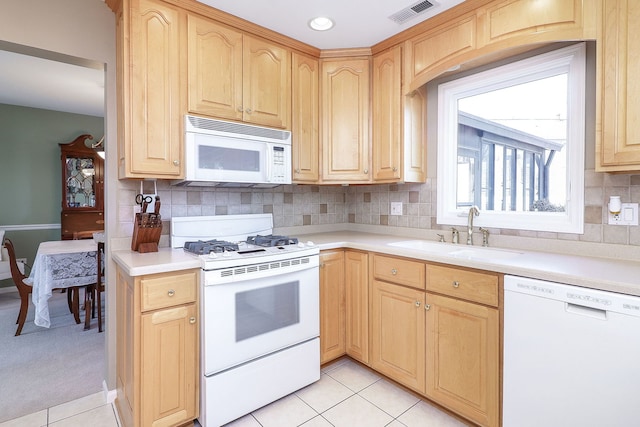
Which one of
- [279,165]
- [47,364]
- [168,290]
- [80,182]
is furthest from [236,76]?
[80,182]

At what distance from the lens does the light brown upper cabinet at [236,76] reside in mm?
2004

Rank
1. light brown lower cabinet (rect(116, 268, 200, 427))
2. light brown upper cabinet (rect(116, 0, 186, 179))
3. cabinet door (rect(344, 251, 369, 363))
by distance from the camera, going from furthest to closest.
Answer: cabinet door (rect(344, 251, 369, 363)) → light brown upper cabinet (rect(116, 0, 186, 179)) → light brown lower cabinet (rect(116, 268, 200, 427))

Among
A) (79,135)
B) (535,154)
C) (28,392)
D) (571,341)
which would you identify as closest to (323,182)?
(535,154)

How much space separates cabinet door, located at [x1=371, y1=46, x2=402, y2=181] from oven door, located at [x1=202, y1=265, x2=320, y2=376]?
3.23ft

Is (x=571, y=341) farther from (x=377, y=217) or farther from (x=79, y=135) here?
(x=79, y=135)

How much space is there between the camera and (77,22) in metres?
1.89

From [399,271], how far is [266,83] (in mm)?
1581

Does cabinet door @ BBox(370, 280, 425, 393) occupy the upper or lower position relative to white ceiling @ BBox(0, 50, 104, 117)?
lower

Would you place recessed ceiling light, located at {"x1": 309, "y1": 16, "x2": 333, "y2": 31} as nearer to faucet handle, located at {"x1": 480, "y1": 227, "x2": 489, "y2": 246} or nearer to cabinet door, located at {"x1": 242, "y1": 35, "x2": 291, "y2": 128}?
cabinet door, located at {"x1": 242, "y1": 35, "x2": 291, "y2": 128}

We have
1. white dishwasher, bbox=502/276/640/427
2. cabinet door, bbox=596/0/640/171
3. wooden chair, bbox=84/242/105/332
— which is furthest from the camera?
wooden chair, bbox=84/242/105/332

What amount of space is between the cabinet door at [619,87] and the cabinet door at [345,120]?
4.73 ft

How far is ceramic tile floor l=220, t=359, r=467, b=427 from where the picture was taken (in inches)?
70.9

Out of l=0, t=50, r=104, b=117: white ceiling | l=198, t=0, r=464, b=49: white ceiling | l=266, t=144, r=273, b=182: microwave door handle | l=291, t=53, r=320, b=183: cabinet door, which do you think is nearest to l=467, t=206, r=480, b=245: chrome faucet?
l=291, t=53, r=320, b=183: cabinet door

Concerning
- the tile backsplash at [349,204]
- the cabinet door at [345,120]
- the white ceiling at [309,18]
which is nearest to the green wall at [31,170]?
the white ceiling at [309,18]
